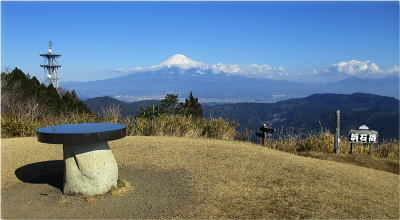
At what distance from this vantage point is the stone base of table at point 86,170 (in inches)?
266

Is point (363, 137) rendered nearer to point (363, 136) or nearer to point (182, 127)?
point (363, 136)

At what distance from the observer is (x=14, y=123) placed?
42.1 ft

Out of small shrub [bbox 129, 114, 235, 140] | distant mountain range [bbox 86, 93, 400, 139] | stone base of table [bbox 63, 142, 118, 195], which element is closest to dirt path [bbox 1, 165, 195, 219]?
stone base of table [bbox 63, 142, 118, 195]

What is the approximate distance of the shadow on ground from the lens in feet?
Answer: 25.4

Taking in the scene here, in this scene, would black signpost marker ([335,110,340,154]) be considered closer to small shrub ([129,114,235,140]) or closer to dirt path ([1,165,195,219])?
small shrub ([129,114,235,140])

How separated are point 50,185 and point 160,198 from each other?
223 centimetres

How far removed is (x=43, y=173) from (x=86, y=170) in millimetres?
2105

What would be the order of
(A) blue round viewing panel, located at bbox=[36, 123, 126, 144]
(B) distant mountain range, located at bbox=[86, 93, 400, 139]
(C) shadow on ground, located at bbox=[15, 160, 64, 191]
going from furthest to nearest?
(B) distant mountain range, located at bbox=[86, 93, 400, 139] → (C) shadow on ground, located at bbox=[15, 160, 64, 191] → (A) blue round viewing panel, located at bbox=[36, 123, 126, 144]

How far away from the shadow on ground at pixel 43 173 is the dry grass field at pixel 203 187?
18 millimetres

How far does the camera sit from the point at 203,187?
719 centimetres

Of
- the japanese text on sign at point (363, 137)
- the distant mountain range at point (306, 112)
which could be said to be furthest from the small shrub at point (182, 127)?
the distant mountain range at point (306, 112)

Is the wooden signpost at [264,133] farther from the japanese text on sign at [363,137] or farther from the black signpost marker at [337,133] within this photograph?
the japanese text on sign at [363,137]

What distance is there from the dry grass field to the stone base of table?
0.20 metres

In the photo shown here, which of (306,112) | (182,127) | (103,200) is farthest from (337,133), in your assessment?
(306,112)
